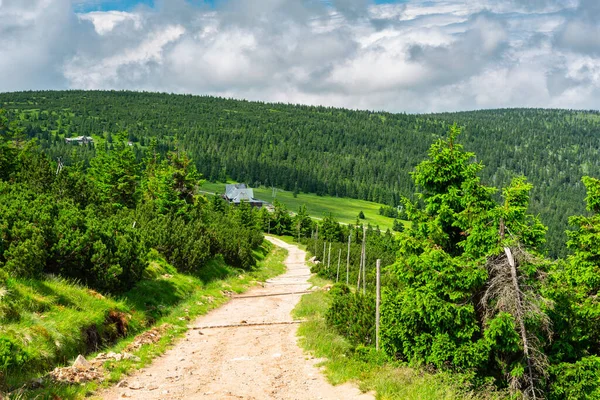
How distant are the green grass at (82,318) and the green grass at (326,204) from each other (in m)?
119

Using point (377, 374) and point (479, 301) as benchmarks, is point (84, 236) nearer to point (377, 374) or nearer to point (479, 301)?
point (377, 374)

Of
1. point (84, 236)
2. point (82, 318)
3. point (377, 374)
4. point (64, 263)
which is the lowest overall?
point (377, 374)

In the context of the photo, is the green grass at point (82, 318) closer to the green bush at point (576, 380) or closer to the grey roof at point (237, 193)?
the green bush at point (576, 380)

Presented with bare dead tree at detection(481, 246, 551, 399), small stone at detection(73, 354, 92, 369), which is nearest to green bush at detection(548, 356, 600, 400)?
bare dead tree at detection(481, 246, 551, 399)

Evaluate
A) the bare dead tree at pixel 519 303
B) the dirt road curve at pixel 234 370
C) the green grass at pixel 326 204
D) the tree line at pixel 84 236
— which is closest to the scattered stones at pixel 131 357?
the dirt road curve at pixel 234 370

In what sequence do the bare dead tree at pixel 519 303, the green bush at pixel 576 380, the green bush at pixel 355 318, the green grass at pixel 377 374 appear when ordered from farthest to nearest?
1. the green bush at pixel 355 318
2. the green bush at pixel 576 380
3. the bare dead tree at pixel 519 303
4. the green grass at pixel 377 374

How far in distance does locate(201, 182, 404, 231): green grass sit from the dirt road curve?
122m

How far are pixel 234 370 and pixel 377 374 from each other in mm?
4030

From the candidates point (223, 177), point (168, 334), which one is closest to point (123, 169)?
point (168, 334)

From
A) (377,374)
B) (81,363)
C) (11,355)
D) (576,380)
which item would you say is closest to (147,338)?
(81,363)

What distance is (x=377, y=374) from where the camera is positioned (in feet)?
35.8

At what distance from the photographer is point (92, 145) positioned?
7564 inches

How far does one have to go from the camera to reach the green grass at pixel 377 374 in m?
9.64

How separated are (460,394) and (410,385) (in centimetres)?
111
